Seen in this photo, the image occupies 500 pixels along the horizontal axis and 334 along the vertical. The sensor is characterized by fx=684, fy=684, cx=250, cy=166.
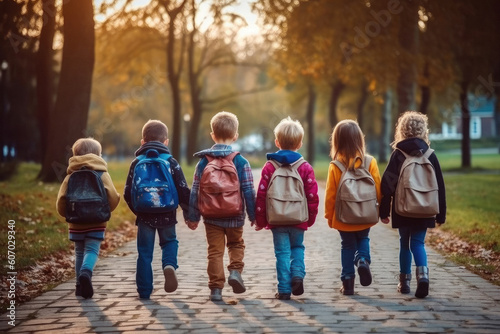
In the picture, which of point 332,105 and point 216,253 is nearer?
point 216,253

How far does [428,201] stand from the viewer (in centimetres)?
615

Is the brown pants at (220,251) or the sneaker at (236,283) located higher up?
the brown pants at (220,251)

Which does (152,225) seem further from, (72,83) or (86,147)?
(72,83)

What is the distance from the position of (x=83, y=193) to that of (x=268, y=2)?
61.5 feet

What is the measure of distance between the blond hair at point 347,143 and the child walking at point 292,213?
0.36 meters

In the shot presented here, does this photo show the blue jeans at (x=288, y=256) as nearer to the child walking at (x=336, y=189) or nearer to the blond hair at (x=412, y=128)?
the child walking at (x=336, y=189)

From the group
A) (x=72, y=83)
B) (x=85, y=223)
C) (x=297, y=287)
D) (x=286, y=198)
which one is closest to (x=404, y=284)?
(x=297, y=287)

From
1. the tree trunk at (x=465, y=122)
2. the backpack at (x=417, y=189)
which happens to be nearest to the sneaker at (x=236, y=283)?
the backpack at (x=417, y=189)

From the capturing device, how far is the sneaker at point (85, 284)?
602cm

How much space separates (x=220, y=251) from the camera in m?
6.18

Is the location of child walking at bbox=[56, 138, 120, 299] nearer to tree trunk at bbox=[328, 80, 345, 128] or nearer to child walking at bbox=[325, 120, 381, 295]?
child walking at bbox=[325, 120, 381, 295]

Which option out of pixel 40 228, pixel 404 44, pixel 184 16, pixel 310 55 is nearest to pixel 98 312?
pixel 40 228

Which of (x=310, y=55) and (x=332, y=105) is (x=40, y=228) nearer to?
(x=310, y=55)

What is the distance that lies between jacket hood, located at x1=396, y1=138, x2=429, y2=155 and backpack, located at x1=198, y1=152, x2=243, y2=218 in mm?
1586
